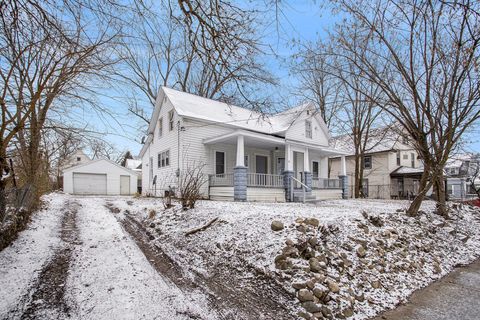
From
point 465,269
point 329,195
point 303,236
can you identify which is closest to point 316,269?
point 303,236

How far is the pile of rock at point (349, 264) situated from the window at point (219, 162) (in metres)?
8.50

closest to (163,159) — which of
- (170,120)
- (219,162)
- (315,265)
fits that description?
(170,120)

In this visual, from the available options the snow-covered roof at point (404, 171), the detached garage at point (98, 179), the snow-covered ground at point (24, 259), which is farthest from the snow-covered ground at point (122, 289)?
the snow-covered roof at point (404, 171)

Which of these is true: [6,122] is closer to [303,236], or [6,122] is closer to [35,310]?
[35,310]

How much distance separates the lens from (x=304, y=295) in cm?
356

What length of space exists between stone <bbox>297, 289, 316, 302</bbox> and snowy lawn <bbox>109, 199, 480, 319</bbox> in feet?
0.04

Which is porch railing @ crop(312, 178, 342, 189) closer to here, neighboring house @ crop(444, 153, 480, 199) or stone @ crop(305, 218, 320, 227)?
neighboring house @ crop(444, 153, 480, 199)

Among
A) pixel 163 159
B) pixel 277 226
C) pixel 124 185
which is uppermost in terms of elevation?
pixel 163 159

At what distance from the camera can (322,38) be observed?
9.02 metres

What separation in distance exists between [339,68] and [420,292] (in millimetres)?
7259

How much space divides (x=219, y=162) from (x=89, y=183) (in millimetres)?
15621

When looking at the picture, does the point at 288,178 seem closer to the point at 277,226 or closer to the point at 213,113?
the point at 213,113

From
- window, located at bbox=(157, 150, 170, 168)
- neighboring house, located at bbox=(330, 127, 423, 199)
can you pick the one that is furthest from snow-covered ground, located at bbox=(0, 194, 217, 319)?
neighboring house, located at bbox=(330, 127, 423, 199)

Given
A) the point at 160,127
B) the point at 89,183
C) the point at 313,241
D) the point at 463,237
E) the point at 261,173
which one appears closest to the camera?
the point at 313,241
